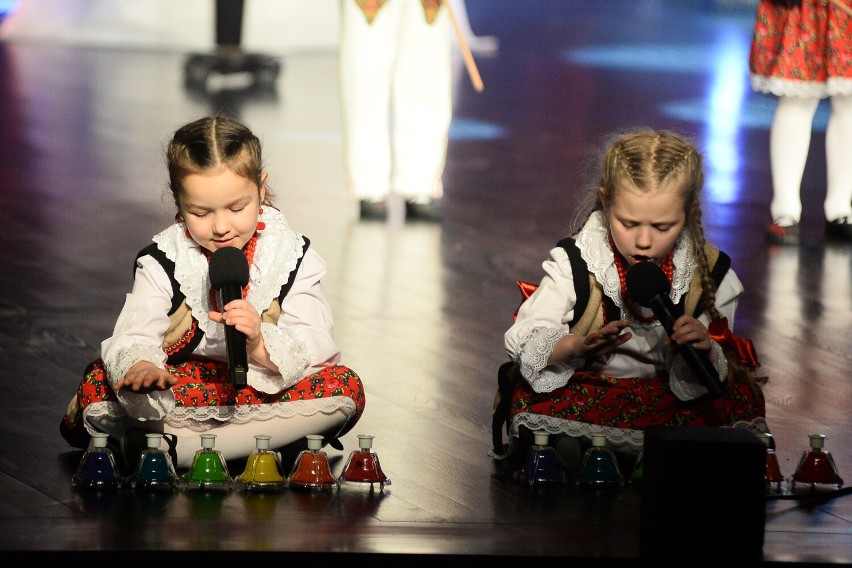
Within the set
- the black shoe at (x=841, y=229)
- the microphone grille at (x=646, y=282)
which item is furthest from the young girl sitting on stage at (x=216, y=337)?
the black shoe at (x=841, y=229)

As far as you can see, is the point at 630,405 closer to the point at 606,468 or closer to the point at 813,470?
the point at 606,468

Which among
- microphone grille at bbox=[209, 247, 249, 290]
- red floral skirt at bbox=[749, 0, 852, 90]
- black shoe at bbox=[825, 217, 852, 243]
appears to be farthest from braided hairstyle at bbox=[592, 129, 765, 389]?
black shoe at bbox=[825, 217, 852, 243]

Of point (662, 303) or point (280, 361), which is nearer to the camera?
point (662, 303)

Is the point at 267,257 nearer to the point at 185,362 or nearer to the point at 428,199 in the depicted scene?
the point at 185,362

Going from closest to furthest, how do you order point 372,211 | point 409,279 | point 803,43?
point 409,279, point 803,43, point 372,211

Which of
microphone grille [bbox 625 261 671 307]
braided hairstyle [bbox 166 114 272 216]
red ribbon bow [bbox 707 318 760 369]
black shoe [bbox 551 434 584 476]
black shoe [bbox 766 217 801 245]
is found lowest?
black shoe [bbox 766 217 801 245]

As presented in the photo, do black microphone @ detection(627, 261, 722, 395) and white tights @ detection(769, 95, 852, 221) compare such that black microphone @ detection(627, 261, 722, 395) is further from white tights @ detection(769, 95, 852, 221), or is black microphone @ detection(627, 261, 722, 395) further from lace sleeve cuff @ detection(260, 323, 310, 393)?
white tights @ detection(769, 95, 852, 221)

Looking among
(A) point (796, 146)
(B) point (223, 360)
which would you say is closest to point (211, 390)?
(B) point (223, 360)

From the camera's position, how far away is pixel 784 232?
16.9 feet

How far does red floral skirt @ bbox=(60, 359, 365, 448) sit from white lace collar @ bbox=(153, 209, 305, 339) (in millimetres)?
78

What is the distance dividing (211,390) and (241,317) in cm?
30

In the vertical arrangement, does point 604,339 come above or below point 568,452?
above

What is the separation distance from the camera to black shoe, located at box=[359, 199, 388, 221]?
17.9 ft

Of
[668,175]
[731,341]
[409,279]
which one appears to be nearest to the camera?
[668,175]
